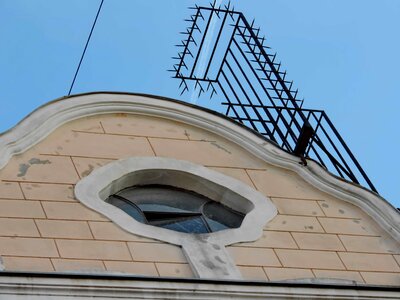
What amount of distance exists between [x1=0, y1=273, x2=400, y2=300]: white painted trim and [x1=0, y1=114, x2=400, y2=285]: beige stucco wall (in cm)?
82

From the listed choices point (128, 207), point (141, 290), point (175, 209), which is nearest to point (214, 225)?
point (175, 209)

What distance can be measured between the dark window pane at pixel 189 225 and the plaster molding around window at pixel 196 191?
0.35 m

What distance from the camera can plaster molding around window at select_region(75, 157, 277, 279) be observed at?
13.9 m

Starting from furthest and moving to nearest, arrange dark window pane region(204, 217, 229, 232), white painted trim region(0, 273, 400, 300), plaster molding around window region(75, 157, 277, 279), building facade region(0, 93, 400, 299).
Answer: dark window pane region(204, 217, 229, 232), plaster molding around window region(75, 157, 277, 279), building facade region(0, 93, 400, 299), white painted trim region(0, 273, 400, 300)

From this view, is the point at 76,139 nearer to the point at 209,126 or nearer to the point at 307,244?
the point at 209,126

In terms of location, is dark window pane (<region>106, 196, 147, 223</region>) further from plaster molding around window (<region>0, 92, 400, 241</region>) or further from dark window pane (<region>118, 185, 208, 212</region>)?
plaster molding around window (<region>0, 92, 400, 241</region>)

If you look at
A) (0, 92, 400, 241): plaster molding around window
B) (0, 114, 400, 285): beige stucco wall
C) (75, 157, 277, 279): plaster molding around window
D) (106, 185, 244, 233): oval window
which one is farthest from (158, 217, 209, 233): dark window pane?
(0, 92, 400, 241): plaster molding around window

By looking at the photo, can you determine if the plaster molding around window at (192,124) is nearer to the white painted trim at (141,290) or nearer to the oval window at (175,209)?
the oval window at (175,209)

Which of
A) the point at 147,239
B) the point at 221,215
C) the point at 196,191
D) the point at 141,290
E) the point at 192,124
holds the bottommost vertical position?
the point at 141,290

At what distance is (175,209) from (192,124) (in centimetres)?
105

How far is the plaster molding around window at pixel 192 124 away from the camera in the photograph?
15000mm

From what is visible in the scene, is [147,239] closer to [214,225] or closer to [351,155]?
[214,225]

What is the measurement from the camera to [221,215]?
15156 millimetres

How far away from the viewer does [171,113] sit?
15789 mm
